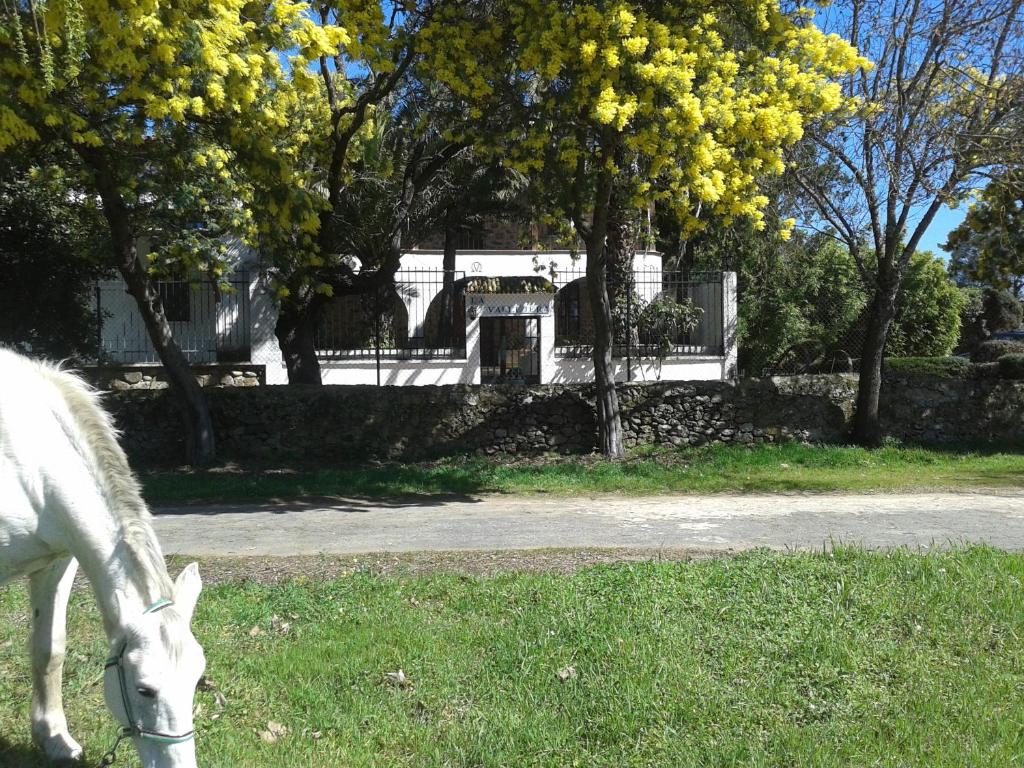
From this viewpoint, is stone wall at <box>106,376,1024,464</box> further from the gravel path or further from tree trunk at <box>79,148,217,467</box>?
the gravel path

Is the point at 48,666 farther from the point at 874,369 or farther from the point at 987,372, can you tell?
the point at 987,372

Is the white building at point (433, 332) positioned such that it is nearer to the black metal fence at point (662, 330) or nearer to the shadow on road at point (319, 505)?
the black metal fence at point (662, 330)

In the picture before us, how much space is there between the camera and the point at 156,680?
302 centimetres

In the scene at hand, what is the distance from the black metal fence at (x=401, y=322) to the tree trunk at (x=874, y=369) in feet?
25.9

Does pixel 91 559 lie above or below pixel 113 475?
below

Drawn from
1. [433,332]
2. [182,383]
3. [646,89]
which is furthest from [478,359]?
[646,89]

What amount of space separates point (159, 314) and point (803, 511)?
949 cm

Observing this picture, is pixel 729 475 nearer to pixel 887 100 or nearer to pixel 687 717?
pixel 887 100

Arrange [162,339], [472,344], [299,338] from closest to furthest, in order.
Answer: [162,339], [299,338], [472,344]

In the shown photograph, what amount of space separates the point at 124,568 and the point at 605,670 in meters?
2.57

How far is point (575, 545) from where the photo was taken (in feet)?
26.0

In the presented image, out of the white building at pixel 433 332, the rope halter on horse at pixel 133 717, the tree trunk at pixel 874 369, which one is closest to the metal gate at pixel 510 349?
the white building at pixel 433 332

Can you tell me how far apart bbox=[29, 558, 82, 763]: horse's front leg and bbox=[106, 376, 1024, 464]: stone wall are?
9822 millimetres

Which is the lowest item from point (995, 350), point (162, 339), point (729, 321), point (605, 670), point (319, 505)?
point (319, 505)
